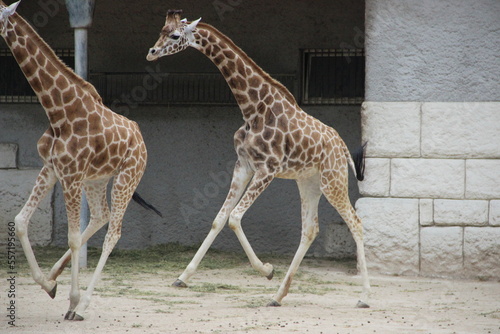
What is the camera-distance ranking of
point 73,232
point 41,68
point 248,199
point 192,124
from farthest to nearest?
point 192,124 → point 248,199 → point 73,232 → point 41,68

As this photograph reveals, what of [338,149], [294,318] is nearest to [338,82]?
[338,149]

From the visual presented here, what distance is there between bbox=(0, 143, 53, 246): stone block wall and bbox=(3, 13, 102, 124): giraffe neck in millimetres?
4041

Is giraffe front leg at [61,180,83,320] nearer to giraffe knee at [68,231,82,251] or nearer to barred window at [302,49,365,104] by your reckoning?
giraffe knee at [68,231,82,251]

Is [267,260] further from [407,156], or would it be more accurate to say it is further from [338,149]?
[338,149]

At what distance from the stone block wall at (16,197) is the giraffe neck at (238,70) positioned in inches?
155

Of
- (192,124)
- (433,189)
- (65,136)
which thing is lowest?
(433,189)

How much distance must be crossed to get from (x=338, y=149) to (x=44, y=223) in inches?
171

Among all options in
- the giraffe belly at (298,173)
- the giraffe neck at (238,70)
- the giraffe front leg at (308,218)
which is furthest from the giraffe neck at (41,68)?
the giraffe front leg at (308,218)

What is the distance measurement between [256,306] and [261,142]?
1.23m

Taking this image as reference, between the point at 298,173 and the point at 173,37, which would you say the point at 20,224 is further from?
the point at 298,173

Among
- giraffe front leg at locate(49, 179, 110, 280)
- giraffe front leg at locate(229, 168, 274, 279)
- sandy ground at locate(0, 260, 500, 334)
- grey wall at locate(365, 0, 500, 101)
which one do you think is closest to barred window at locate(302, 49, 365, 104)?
grey wall at locate(365, 0, 500, 101)

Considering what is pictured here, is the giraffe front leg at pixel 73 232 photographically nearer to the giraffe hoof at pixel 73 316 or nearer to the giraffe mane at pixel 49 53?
the giraffe hoof at pixel 73 316

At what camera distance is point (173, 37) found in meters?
5.76

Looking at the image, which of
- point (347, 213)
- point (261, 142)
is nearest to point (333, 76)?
point (347, 213)
